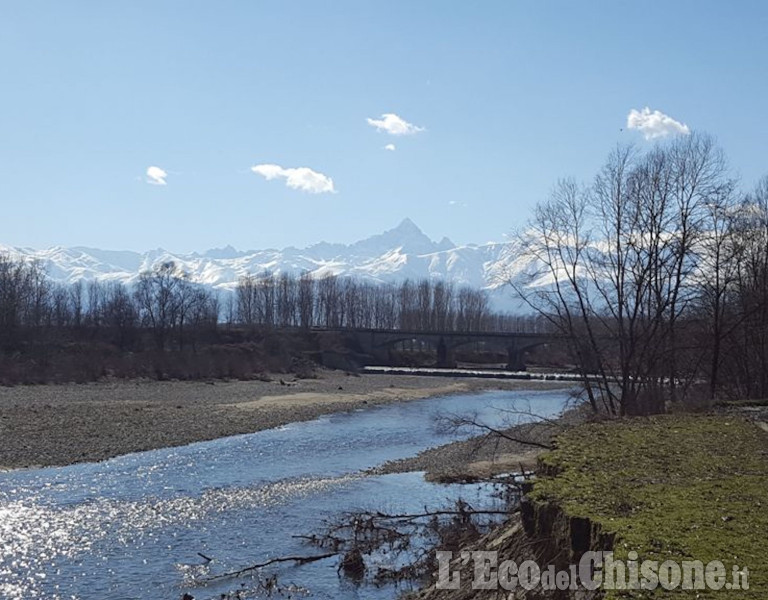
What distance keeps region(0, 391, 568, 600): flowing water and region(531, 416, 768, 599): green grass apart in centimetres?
480

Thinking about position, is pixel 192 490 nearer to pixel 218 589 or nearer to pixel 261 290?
pixel 218 589

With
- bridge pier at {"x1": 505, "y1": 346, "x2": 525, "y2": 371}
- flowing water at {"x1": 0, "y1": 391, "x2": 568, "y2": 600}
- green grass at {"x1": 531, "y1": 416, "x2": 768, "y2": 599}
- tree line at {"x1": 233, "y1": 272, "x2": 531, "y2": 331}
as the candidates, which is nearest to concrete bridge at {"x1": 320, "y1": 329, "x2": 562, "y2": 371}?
bridge pier at {"x1": 505, "y1": 346, "x2": 525, "y2": 371}

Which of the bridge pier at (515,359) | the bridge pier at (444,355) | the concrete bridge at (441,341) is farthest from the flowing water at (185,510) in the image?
the bridge pier at (444,355)

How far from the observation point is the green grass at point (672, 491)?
7.69 m

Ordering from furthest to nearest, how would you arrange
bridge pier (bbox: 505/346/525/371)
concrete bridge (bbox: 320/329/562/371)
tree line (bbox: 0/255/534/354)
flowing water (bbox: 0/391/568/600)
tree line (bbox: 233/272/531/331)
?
tree line (bbox: 233/272/531/331), concrete bridge (bbox: 320/329/562/371), bridge pier (bbox: 505/346/525/371), tree line (bbox: 0/255/534/354), flowing water (bbox: 0/391/568/600)

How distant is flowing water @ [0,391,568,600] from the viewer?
50.4 feet

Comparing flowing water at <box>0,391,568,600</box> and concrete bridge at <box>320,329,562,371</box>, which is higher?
concrete bridge at <box>320,329,562,371</box>

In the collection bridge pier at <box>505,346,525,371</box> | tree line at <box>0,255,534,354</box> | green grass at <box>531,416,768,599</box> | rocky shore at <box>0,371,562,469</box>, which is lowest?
rocky shore at <box>0,371,562,469</box>

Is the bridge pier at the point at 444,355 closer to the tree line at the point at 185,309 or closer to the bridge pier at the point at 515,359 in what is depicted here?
the bridge pier at the point at 515,359

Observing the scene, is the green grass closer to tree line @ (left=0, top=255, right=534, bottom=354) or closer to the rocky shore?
the rocky shore

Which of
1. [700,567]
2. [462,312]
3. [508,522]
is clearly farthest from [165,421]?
[462,312]

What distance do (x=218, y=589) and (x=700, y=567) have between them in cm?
988

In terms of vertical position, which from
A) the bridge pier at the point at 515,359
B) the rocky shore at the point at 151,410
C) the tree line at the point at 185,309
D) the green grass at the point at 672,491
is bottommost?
the rocky shore at the point at 151,410

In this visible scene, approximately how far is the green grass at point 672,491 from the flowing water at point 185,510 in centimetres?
480
